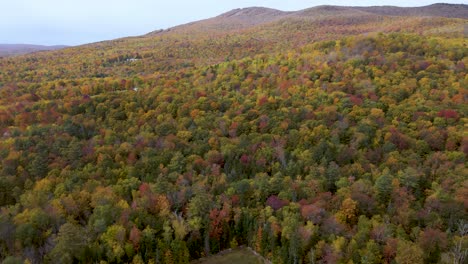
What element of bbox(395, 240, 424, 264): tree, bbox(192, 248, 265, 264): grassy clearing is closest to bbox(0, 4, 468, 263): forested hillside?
bbox(395, 240, 424, 264): tree

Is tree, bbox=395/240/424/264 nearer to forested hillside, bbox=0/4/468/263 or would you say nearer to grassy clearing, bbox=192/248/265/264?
forested hillside, bbox=0/4/468/263

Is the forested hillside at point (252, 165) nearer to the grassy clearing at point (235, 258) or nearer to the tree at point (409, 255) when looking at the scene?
the tree at point (409, 255)

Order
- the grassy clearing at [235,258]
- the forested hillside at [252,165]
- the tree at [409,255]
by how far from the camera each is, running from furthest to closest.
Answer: the grassy clearing at [235,258], the forested hillside at [252,165], the tree at [409,255]

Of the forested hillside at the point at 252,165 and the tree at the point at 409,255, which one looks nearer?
the tree at the point at 409,255

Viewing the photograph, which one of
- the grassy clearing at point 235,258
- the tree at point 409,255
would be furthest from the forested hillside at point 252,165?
the grassy clearing at point 235,258

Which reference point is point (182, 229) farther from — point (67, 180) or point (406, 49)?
point (406, 49)

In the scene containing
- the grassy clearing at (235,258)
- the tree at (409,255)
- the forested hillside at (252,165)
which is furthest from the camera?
the grassy clearing at (235,258)

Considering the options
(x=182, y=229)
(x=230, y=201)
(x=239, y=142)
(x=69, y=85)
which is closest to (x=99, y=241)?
(x=182, y=229)
